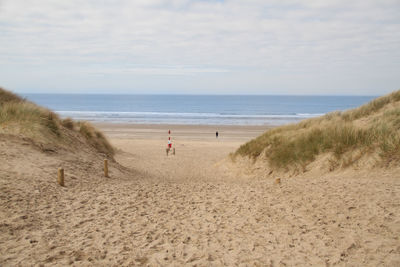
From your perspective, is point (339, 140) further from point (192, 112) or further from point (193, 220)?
point (192, 112)

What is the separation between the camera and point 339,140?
12055mm

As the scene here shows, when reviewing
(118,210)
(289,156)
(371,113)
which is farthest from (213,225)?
(371,113)

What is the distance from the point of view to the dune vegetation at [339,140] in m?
10.7

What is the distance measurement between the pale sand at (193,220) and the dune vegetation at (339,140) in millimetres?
1140

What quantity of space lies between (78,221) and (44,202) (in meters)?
1.36

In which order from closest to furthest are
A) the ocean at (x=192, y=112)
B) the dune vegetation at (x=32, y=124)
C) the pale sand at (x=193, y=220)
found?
the pale sand at (x=193, y=220)
the dune vegetation at (x=32, y=124)
the ocean at (x=192, y=112)

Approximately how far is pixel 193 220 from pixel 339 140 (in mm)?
7505

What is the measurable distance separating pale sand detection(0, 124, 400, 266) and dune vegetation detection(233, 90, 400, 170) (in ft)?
3.74

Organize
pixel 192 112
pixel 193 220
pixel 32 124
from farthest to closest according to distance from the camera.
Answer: pixel 192 112
pixel 32 124
pixel 193 220

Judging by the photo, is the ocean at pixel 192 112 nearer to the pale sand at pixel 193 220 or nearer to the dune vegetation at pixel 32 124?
the dune vegetation at pixel 32 124

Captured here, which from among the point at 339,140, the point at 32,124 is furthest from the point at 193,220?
the point at 32,124

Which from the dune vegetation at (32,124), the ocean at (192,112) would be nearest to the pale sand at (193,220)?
the dune vegetation at (32,124)

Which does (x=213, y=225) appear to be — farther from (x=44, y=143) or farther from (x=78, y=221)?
(x=44, y=143)

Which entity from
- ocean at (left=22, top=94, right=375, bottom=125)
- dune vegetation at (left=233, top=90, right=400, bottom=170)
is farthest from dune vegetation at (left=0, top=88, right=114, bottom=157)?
ocean at (left=22, top=94, right=375, bottom=125)
